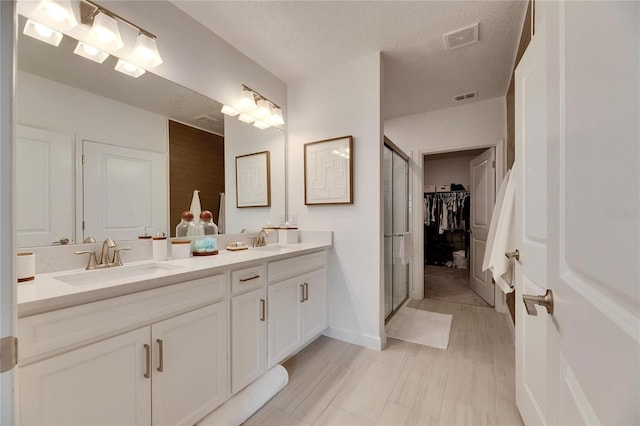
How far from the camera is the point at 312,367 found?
1.97 m

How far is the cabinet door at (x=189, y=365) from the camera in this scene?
3.87 ft

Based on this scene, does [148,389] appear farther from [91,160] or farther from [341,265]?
[341,265]

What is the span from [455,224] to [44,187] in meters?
5.84

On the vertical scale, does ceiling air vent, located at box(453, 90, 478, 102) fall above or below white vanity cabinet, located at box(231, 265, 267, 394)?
above

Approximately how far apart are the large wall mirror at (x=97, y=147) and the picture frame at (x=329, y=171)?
0.94 m

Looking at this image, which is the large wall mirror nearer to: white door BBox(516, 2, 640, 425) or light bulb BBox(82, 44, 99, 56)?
light bulb BBox(82, 44, 99, 56)

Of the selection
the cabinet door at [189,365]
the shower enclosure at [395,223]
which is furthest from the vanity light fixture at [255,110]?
the cabinet door at [189,365]

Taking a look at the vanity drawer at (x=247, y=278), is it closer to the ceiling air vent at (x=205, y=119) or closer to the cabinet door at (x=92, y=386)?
the cabinet door at (x=92, y=386)

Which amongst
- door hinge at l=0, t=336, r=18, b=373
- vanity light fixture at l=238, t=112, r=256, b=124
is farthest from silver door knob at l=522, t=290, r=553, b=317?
vanity light fixture at l=238, t=112, r=256, b=124

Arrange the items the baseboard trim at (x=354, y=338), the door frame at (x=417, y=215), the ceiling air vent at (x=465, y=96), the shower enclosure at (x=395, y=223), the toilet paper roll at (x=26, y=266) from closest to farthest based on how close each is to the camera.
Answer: the toilet paper roll at (x=26, y=266) < the baseboard trim at (x=354, y=338) < the shower enclosure at (x=395, y=223) < the ceiling air vent at (x=465, y=96) < the door frame at (x=417, y=215)

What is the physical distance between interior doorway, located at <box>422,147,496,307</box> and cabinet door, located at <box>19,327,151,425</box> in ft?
11.5

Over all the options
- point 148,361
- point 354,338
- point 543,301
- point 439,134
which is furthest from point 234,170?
point 439,134

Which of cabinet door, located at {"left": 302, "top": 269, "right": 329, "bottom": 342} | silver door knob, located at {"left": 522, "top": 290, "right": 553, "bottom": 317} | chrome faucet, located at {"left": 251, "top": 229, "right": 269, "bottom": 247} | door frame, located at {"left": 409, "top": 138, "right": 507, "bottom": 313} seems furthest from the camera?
door frame, located at {"left": 409, "top": 138, "right": 507, "bottom": 313}

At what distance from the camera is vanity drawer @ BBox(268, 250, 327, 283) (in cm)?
184
